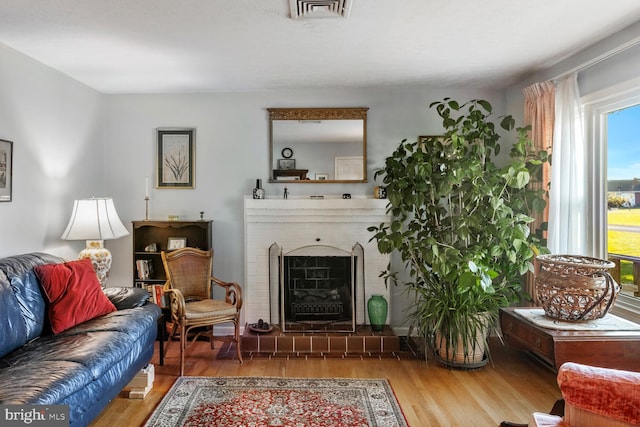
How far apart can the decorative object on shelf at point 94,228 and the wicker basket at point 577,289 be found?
3296 millimetres

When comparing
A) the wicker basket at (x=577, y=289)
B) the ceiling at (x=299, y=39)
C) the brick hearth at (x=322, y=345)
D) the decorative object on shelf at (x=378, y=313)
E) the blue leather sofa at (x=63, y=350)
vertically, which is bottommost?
the brick hearth at (x=322, y=345)

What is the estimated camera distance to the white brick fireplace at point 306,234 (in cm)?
397

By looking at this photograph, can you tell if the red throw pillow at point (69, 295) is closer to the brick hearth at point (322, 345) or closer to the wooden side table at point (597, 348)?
the brick hearth at point (322, 345)

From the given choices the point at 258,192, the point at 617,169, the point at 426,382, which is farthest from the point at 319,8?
the point at 426,382

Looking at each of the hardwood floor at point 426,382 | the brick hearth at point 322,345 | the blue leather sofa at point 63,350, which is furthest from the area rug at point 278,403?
the brick hearth at point 322,345

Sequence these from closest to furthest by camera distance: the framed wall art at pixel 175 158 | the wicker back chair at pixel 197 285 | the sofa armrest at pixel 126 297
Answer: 1. the sofa armrest at pixel 126 297
2. the wicker back chair at pixel 197 285
3. the framed wall art at pixel 175 158

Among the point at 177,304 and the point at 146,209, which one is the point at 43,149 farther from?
the point at 177,304

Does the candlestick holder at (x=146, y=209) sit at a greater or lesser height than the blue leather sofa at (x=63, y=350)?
greater

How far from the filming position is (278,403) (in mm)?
2664

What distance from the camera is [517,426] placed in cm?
232

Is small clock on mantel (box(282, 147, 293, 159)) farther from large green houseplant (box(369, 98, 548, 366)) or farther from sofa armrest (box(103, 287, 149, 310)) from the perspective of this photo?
sofa armrest (box(103, 287, 149, 310))

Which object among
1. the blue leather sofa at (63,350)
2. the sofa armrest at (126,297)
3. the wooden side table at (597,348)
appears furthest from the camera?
the sofa armrest at (126,297)

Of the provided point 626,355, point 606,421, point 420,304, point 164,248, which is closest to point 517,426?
point 626,355

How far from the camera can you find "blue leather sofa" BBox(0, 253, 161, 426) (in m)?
1.84
